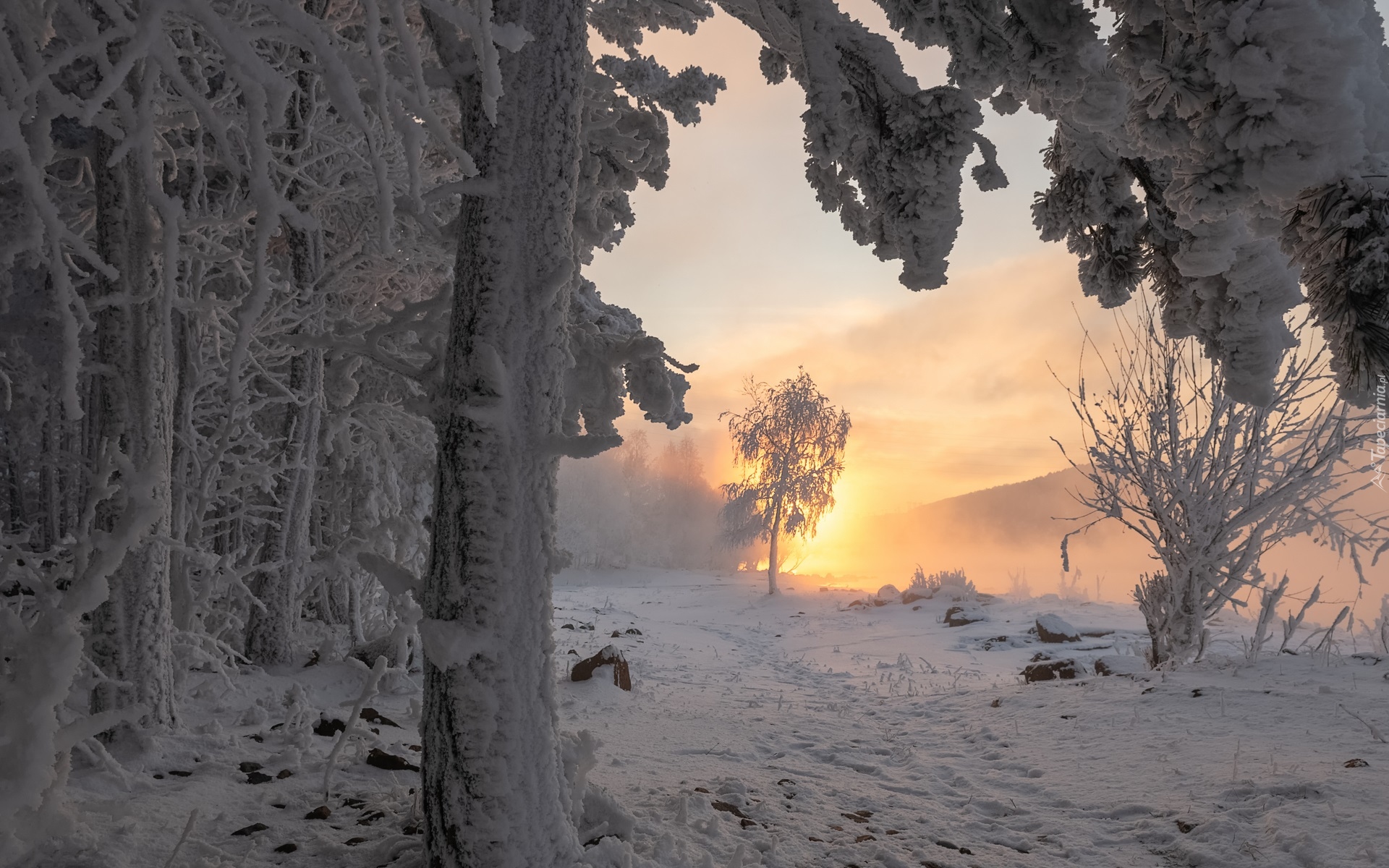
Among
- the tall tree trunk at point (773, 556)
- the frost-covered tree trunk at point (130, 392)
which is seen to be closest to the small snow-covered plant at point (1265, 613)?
the frost-covered tree trunk at point (130, 392)

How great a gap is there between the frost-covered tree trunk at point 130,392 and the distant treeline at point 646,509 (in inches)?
1227

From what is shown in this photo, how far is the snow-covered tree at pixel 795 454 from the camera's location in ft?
71.5

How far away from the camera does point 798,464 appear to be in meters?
21.8

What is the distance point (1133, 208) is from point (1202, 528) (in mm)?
5109

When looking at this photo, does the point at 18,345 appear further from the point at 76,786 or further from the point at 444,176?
the point at 76,786

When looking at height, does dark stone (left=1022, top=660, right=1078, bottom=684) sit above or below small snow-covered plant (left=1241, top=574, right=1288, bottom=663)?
below

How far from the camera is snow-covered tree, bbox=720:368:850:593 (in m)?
21.8

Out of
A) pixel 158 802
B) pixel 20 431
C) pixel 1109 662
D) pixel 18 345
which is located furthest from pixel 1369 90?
pixel 20 431

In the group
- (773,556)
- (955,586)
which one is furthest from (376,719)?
(773,556)

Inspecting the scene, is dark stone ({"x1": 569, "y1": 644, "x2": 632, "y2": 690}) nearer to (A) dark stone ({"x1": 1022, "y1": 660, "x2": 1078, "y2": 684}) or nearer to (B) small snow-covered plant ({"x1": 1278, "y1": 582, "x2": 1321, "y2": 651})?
(A) dark stone ({"x1": 1022, "y1": 660, "x2": 1078, "y2": 684})

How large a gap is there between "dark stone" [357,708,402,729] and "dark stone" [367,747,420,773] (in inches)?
42.4

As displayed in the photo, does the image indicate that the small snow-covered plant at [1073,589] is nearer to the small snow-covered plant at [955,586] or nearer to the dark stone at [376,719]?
the small snow-covered plant at [955,586]

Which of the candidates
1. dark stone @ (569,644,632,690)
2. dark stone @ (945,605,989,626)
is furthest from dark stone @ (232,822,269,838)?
dark stone @ (945,605,989,626)

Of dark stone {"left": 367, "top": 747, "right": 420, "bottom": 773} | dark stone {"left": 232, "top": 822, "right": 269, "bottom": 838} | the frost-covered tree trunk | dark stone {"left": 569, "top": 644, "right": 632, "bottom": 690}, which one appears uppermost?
the frost-covered tree trunk
